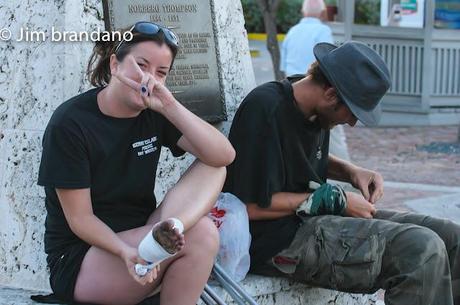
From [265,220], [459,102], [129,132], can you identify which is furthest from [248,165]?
[459,102]

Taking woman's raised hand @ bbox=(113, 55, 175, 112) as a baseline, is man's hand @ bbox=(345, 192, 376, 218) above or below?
below

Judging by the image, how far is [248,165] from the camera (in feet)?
12.7

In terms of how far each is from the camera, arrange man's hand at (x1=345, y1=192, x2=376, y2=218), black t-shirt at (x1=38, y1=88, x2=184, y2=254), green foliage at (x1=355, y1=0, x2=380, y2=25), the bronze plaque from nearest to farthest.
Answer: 1. black t-shirt at (x1=38, y1=88, x2=184, y2=254)
2. man's hand at (x1=345, y1=192, x2=376, y2=218)
3. the bronze plaque
4. green foliage at (x1=355, y1=0, x2=380, y2=25)

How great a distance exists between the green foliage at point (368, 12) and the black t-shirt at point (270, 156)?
17.1 metres

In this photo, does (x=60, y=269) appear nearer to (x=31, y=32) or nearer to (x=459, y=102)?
(x=31, y=32)

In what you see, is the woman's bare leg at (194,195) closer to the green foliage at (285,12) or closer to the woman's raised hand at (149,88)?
the woman's raised hand at (149,88)

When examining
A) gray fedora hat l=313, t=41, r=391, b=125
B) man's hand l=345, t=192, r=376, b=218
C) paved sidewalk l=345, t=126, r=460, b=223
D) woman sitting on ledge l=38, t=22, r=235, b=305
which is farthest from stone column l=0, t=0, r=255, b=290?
paved sidewalk l=345, t=126, r=460, b=223

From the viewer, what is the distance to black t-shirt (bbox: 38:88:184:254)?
3.25 meters

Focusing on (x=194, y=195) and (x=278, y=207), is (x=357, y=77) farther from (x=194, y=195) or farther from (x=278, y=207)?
(x=194, y=195)

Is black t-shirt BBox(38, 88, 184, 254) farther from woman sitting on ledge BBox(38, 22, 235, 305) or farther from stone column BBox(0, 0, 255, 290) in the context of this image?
stone column BBox(0, 0, 255, 290)

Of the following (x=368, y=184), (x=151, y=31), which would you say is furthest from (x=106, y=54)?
(x=368, y=184)

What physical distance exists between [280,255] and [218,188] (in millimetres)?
611

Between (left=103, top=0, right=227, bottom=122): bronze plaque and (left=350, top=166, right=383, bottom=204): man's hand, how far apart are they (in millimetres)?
726

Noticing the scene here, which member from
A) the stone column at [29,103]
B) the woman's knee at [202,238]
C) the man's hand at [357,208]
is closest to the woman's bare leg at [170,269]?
the woman's knee at [202,238]
